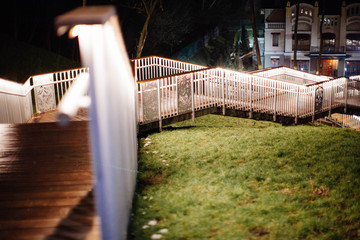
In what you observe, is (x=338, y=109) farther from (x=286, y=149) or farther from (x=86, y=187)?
(x=86, y=187)

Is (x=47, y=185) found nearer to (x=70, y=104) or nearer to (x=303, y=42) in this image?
(x=70, y=104)

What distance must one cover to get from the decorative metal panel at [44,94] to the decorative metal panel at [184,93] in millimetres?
4546

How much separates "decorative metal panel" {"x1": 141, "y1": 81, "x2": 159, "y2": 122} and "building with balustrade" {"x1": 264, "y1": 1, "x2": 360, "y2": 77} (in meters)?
47.6

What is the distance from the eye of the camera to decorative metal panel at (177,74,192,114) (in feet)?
37.4

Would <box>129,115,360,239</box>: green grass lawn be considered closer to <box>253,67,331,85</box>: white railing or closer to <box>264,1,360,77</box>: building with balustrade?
<box>253,67,331,85</box>: white railing

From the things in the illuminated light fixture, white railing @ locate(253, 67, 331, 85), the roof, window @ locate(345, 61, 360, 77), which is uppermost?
the roof

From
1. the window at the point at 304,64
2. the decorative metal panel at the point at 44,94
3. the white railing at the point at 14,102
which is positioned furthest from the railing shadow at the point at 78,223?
the window at the point at 304,64

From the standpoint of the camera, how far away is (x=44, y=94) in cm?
1148

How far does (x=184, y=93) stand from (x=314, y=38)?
47.8 metres

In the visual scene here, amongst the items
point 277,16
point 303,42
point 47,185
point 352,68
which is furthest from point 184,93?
point 352,68

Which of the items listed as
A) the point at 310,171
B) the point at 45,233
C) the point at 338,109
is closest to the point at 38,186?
the point at 45,233

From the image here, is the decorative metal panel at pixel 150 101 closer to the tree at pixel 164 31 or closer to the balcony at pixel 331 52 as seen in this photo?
the tree at pixel 164 31

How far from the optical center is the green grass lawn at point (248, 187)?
16.1 ft

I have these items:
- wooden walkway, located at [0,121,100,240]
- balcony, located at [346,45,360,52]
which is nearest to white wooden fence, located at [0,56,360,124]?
wooden walkway, located at [0,121,100,240]
